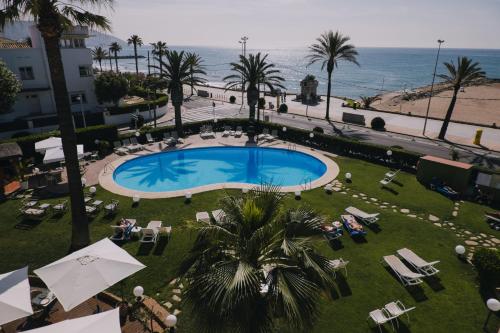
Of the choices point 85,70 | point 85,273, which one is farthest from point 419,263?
point 85,70

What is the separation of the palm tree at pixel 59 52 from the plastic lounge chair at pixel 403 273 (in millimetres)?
13026

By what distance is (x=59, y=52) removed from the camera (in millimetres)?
12922

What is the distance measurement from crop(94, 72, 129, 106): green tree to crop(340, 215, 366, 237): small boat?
3307cm

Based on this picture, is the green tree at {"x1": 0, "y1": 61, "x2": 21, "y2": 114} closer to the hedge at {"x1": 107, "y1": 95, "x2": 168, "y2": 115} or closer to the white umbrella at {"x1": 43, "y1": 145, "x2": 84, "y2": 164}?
the hedge at {"x1": 107, "y1": 95, "x2": 168, "y2": 115}

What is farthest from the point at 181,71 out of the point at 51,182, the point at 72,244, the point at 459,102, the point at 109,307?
the point at 459,102

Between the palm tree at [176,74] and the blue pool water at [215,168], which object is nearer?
the blue pool water at [215,168]

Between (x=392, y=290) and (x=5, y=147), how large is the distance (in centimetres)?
2391

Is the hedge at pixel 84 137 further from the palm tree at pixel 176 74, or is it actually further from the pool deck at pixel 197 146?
the palm tree at pixel 176 74

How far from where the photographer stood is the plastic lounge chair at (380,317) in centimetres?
1064

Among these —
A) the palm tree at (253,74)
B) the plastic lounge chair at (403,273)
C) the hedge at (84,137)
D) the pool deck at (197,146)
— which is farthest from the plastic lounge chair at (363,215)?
the hedge at (84,137)

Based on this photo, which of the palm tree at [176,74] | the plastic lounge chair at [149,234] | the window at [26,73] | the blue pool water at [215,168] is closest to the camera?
the plastic lounge chair at [149,234]

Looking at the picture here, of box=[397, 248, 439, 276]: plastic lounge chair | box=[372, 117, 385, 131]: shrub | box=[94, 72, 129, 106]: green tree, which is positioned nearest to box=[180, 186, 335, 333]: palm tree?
box=[397, 248, 439, 276]: plastic lounge chair

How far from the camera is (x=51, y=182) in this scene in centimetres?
2167

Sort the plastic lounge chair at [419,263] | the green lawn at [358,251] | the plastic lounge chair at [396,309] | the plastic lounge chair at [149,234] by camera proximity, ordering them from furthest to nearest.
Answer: the plastic lounge chair at [149,234] → the plastic lounge chair at [419,263] → the green lawn at [358,251] → the plastic lounge chair at [396,309]
